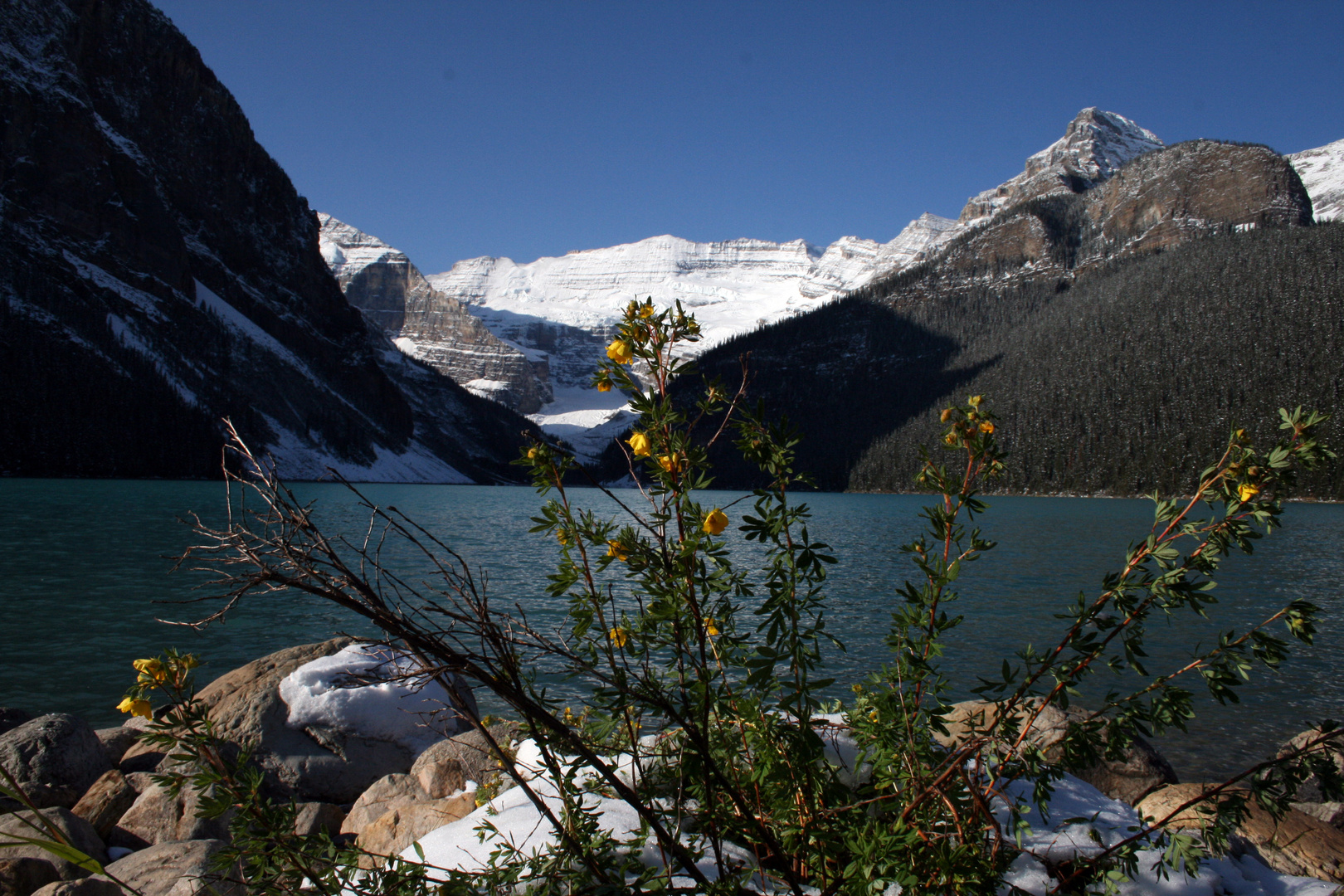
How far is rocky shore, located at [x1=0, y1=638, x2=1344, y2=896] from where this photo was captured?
4312 millimetres

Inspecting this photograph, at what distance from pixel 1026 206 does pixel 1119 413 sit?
114281 millimetres

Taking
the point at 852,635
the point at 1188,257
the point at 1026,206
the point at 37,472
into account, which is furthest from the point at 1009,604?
the point at 1026,206

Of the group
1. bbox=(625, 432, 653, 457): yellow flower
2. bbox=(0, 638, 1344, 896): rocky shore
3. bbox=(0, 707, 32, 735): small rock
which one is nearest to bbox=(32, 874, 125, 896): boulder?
bbox=(0, 638, 1344, 896): rocky shore

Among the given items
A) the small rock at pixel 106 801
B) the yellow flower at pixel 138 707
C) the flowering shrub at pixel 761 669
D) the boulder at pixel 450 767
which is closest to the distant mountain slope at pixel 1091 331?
the boulder at pixel 450 767

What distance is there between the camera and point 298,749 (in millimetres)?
6855

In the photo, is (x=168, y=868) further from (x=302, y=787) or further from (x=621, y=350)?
(x=621, y=350)

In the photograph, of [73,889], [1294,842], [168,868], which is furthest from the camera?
[1294,842]

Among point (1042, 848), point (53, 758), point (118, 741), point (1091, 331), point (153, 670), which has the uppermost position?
point (1091, 331)

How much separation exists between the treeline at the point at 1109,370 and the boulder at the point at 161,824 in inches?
2016

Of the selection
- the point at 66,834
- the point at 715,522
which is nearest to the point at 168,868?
the point at 66,834

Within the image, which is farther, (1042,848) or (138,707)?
(1042,848)

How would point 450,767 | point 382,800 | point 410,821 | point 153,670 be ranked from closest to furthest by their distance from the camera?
point 153,670 → point 410,821 → point 382,800 → point 450,767

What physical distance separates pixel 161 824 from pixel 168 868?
1.93 meters

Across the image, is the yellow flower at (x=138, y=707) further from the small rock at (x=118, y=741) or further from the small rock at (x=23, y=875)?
the small rock at (x=118, y=741)
